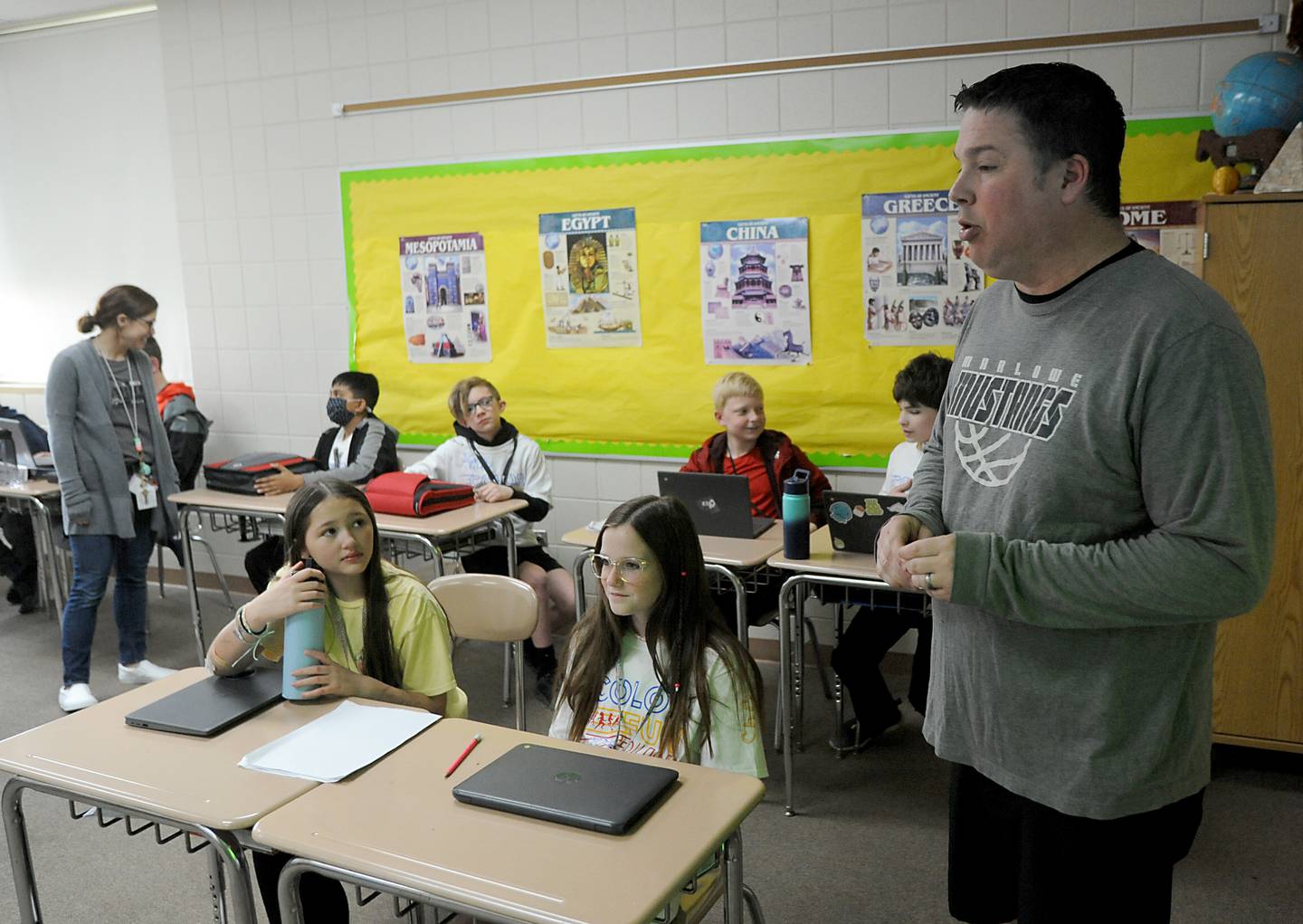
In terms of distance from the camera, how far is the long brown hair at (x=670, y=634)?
6.73 ft

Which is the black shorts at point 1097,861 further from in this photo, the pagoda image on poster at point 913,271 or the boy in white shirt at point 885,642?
the pagoda image on poster at point 913,271

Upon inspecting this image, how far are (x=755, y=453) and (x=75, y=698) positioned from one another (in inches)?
104

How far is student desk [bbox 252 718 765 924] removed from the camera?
1356 millimetres

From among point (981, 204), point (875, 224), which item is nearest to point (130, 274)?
point (875, 224)

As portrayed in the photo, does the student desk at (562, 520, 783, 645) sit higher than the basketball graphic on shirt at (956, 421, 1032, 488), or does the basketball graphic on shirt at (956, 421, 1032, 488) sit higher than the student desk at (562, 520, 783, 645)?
the basketball graphic on shirt at (956, 421, 1032, 488)

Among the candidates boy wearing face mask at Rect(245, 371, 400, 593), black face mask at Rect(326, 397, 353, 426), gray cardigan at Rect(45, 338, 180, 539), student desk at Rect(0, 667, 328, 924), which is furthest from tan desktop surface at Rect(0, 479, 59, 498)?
student desk at Rect(0, 667, 328, 924)

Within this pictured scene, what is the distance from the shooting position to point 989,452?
140cm

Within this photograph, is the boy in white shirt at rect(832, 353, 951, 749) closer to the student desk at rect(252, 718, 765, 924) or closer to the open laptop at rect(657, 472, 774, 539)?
the open laptop at rect(657, 472, 774, 539)

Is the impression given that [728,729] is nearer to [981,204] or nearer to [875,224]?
[981,204]

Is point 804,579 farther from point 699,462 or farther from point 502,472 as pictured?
point 502,472

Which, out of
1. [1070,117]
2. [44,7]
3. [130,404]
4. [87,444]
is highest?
[44,7]

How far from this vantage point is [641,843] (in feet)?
4.83

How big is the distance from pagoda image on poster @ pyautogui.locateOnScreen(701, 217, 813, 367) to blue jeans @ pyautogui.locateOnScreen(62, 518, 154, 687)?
2.36 metres

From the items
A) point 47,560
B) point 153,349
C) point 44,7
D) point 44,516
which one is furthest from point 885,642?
point 44,7
